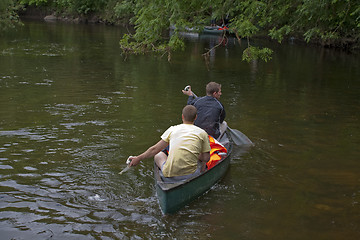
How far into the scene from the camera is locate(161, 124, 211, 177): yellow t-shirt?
598 centimetres

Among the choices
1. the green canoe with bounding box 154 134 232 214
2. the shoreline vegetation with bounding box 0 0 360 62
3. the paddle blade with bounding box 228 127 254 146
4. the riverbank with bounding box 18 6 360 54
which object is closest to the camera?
the green canoe with bounding box 154 134 232 214

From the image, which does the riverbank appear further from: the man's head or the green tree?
the man's head

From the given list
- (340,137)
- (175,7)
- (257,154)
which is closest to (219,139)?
(257,154)

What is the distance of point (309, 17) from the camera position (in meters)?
14.9

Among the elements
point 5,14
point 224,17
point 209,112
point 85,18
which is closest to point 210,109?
point 209,112

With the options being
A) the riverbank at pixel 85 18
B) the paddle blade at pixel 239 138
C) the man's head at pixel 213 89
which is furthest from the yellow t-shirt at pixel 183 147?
the riverbank at pixel 85 18

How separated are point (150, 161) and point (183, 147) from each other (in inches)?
87.4

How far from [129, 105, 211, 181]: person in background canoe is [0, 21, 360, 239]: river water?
21.7 inches

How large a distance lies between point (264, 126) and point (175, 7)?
16.1 feet

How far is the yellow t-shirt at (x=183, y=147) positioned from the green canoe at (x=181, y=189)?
0.19 meters

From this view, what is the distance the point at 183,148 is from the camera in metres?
5.99

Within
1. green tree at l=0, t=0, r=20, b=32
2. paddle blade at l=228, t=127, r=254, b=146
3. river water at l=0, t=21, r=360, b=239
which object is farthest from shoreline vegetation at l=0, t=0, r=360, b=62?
green tree at l=0, t=0, r=20, b=32

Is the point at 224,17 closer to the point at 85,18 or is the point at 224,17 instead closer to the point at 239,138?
the point at 239,138

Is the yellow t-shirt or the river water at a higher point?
the yellow t-shirt
